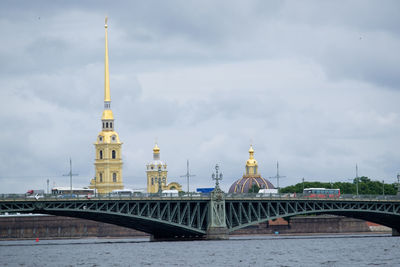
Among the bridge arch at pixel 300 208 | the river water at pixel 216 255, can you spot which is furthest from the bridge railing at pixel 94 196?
the river water at pixel 216 255

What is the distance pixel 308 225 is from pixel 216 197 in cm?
6215

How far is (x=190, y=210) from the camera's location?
14175cm

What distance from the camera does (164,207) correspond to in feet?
447

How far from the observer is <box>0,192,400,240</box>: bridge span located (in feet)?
419

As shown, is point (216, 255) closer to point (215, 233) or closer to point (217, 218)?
point (215, 233)

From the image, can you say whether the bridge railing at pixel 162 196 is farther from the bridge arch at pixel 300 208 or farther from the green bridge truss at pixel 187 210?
the bridge arch at pixel 300 208

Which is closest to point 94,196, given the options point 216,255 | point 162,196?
point 162,196

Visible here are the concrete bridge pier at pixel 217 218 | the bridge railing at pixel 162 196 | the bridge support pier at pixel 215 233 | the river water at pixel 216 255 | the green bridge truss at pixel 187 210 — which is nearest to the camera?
the river water at pixel 216 255

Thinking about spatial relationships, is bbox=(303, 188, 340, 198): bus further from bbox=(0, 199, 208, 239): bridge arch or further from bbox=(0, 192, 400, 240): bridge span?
bbox=(0, 199, 208, 239): bridge arch

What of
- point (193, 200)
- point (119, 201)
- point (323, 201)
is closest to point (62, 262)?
point (119, 201)

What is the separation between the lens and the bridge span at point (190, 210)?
128 metres

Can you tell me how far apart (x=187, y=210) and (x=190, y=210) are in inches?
144

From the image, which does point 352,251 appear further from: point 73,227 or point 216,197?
point 73,227

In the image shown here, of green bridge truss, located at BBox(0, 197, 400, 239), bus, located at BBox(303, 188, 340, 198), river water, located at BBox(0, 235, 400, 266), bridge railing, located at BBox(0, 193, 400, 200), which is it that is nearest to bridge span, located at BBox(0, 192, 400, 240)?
green bridge truss, located at BBox(0, 197, 400, 239)
